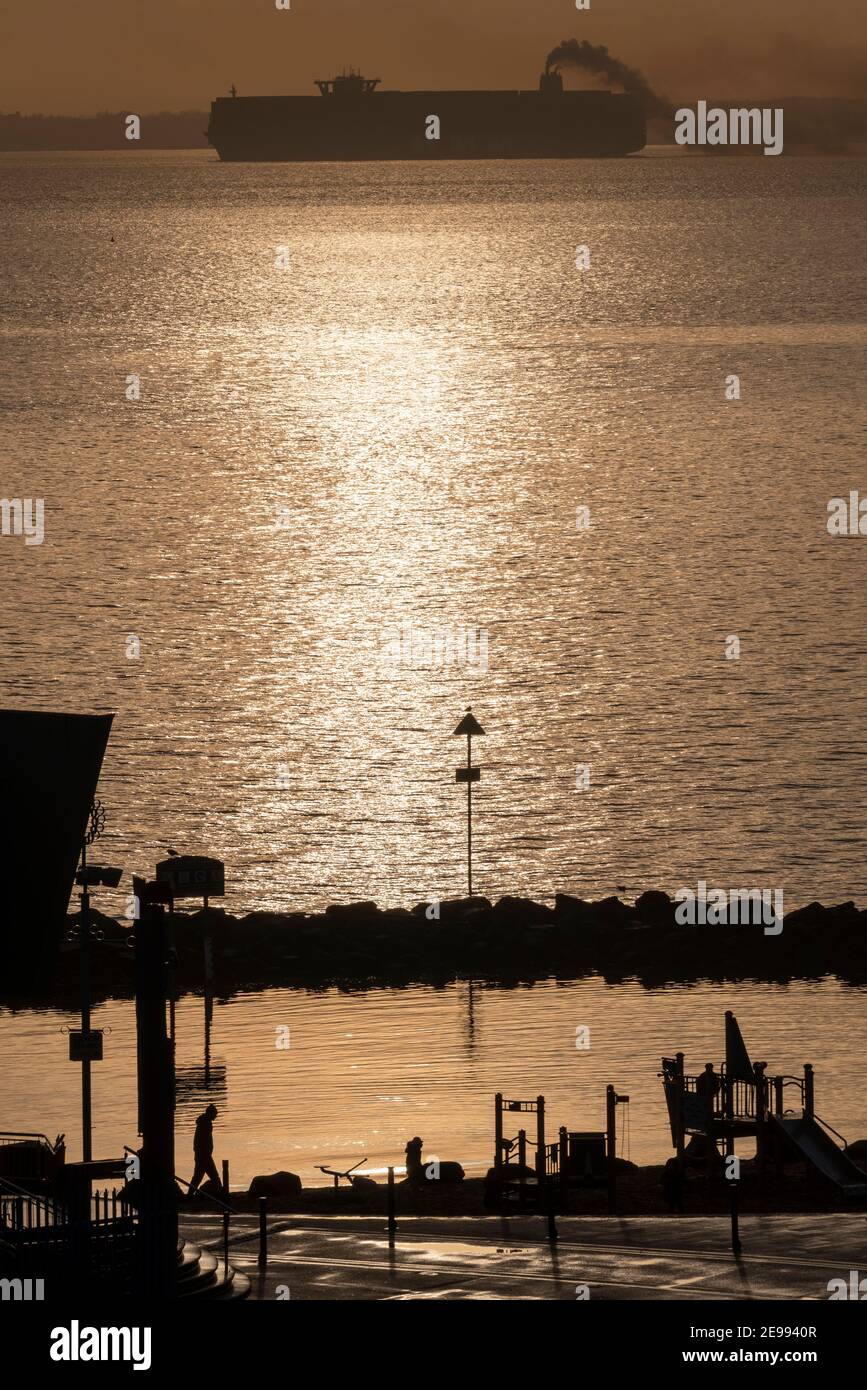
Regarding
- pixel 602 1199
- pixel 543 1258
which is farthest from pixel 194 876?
pixel 543 1258

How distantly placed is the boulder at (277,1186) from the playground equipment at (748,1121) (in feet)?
14.0

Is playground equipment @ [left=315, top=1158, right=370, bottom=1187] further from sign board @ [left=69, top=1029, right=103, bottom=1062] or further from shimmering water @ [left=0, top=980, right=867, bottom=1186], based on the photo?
sign board @ [left=69, top=1029, right=103, bottom=1062]

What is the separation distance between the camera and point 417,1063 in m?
37.5

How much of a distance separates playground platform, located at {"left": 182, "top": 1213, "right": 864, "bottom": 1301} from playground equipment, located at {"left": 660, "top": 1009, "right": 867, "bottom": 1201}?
3307mm

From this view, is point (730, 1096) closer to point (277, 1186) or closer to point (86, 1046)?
point (277, 1186)

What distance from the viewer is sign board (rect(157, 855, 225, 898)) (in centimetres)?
3684

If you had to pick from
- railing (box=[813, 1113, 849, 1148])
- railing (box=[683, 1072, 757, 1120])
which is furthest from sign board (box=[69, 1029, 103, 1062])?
railing (box=[813, 1113, 849, 1148])

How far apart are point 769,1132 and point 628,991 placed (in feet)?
40.8

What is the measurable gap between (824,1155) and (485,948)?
1626 cm

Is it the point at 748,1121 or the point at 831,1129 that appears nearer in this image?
the point at 748,1121

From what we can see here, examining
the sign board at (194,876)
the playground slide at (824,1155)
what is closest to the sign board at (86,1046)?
the sign board at (194,876)

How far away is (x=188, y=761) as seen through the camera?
63469mm
